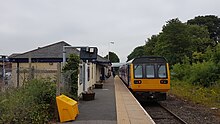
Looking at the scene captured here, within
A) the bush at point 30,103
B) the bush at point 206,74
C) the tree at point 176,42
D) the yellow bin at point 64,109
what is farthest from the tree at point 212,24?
the yellow bin at point 64,109

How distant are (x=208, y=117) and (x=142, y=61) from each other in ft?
19.6

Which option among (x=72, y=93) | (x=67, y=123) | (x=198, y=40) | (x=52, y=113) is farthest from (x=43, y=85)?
(x=198, y=40)

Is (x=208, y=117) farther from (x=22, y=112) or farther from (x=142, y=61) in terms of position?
(x=22, y=112)

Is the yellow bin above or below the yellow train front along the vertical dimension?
below

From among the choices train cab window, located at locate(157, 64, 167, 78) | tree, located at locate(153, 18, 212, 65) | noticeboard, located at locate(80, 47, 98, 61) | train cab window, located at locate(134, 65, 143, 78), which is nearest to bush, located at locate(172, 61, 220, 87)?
train cab window, located at locate(157, 64, 167, 78)

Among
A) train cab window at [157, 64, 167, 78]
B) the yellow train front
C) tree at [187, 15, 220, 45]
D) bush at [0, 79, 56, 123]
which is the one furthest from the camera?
tree at [187, 15, 220, 45]

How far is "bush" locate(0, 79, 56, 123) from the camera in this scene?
26.1ft

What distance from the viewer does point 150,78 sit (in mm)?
18188

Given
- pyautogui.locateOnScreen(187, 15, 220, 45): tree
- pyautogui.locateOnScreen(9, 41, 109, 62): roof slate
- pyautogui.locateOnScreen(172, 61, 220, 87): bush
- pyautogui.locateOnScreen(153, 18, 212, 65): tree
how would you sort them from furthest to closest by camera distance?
pyautogui.locateOnScreen(187, 15, 220, 45): tree, pyautogui.locateOnScreen(153, 18, 212, 65): tree, pyautogui.locateOnScreen(9, 41, 109, 62): roof slate, pyautogui.locateOnScreen(172, 61, 220, 87): bush

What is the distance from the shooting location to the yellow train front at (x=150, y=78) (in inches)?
711

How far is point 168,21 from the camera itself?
58.0 meters

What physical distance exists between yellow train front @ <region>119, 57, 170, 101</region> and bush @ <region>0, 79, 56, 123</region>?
8202mm

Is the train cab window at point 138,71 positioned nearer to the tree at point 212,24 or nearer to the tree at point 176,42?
the tree at point 176,42

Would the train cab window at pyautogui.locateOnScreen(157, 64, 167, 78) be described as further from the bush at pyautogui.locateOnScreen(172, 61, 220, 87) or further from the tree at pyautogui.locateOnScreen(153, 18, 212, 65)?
the tree at pyautogui.locateOnScreen(153, 18, 212, 65)
